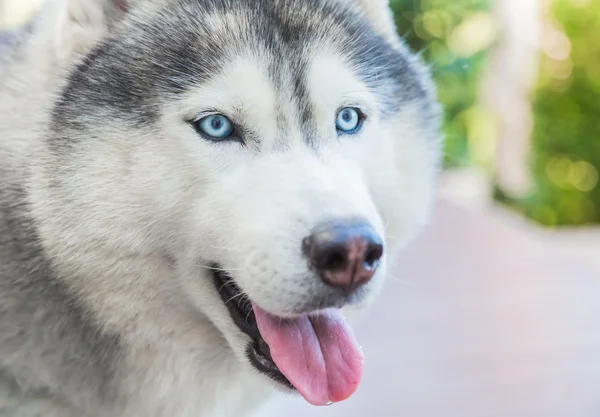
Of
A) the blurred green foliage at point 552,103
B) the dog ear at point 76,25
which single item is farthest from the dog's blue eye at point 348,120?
the blurred green foliage at point 552,103

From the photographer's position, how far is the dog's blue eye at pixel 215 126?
1.09m

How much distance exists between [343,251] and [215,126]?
12.2 inches

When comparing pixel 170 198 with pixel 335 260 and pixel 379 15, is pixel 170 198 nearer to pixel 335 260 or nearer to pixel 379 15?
pixel 335 260

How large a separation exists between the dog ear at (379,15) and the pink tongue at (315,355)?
0.62 meters

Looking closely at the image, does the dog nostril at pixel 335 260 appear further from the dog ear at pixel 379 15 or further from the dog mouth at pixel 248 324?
the dog ear at pixel 379 15

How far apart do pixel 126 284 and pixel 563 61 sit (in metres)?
4.13

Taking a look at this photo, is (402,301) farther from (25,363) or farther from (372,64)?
(25,363)

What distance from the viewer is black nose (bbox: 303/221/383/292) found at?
3.14 feet

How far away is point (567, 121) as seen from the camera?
4469 millimetres

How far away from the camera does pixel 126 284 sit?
1.13 metres

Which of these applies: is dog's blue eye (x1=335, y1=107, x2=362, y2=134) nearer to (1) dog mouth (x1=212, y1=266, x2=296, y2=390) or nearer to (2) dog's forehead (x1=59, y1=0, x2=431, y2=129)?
(2) dog's forehead (x1=59, y1=0, x2=431, y2=129)

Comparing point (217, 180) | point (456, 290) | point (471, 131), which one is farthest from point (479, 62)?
point (217, 180)

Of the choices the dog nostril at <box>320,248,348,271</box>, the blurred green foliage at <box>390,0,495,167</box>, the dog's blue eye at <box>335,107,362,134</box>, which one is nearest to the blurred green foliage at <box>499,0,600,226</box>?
the blurred green foliage at <box>390,0,495,167</box>

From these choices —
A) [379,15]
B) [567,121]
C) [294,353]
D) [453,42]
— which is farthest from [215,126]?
[567,121]
